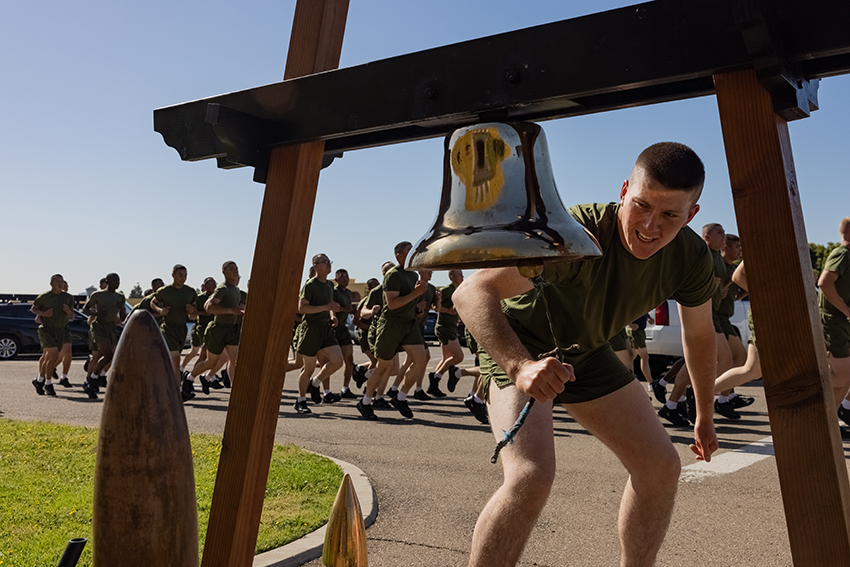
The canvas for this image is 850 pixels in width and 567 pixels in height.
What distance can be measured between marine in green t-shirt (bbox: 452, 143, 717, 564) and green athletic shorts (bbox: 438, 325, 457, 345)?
31.1 ft

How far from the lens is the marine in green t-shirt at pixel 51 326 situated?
13.5 meters

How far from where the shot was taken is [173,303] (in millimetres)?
12945

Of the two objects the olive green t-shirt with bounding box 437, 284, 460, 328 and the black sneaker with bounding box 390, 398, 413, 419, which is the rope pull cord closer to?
the black sneaker with bounding box 390, 398, 413, 419

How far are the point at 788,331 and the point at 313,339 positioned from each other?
1014 cm

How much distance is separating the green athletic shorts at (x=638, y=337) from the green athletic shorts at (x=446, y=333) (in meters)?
2.65

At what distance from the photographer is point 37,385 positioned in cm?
1345

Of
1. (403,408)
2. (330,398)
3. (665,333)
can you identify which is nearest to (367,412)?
(403,408)

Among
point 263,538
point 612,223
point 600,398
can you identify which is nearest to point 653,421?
point 600,398

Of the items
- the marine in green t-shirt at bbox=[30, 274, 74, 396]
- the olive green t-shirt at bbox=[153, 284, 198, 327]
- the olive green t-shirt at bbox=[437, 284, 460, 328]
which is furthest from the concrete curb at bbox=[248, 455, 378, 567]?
the marine in green t-shirt at bbox=[30, 274, 74, 396]

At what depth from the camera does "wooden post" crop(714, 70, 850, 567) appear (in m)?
1.59

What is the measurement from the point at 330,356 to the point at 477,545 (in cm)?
910

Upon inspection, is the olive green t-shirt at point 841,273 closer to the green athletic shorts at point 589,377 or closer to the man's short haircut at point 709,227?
the man's short haircut at point 709,227

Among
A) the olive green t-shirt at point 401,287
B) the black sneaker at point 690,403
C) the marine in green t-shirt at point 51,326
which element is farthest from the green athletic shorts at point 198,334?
the black sneaker at point 690,403

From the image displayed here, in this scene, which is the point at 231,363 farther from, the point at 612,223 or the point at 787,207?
the point at 787,207
